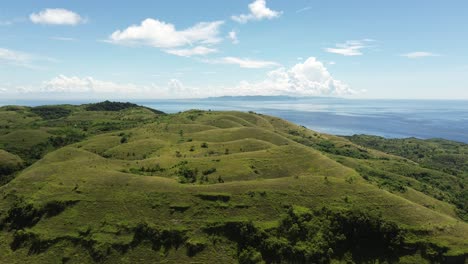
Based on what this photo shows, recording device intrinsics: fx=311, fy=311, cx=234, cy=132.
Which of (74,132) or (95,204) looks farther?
(74,132)

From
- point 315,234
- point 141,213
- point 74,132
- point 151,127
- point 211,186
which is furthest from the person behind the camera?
point 74,132

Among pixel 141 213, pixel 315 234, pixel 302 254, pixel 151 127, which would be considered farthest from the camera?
pixel 151 127

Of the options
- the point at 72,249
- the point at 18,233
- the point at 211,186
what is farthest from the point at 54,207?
the point at 211,186

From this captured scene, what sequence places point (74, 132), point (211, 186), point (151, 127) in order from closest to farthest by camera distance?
point (211, 186) → point (151, 127) → point (74, 132)

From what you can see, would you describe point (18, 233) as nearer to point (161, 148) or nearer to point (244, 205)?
point (244, 205)

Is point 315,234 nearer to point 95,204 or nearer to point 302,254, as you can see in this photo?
point 302,254

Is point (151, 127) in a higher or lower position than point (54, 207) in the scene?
higher

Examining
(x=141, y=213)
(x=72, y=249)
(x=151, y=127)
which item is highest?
(x=151, y=127)

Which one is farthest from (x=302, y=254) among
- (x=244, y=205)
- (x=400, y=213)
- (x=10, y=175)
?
(x=10, y=175)

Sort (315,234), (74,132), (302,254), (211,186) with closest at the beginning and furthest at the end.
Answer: (302,254), (315,234), (211,186), (74,132)
